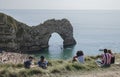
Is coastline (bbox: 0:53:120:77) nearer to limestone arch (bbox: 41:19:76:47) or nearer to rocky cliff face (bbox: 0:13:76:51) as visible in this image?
rocky cliff face (bbox: 0:13:76:51)

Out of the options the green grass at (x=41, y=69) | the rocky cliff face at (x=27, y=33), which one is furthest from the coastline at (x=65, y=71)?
the rocky cliff face at (x=27, y=33)

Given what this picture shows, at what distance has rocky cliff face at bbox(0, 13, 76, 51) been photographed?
279 feet

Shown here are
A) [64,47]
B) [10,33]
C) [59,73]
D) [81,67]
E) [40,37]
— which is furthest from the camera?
[64,47]

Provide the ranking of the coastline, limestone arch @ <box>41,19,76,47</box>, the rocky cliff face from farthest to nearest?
1. limestone arch @ <box>41,19,76,47</box>
2. the rocky cliff face
3. the coastline

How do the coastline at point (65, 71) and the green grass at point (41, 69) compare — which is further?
the coastline at point (65, 71)

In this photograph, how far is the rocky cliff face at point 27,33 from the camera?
279 ft

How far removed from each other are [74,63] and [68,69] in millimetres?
810

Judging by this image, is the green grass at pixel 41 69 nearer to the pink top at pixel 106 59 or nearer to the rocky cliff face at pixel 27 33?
the pink top at pixel 106 59

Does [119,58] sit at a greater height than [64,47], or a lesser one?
greater

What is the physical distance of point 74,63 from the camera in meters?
19.7

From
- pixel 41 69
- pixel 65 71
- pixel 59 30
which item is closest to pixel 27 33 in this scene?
pixel 59 30

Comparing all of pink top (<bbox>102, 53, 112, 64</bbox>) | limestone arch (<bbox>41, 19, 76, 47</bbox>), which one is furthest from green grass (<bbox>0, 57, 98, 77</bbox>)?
limestone arch (<bbox>41, 19, 76, 47</bbox>)

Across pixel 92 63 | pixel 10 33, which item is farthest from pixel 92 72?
pixel 10 33

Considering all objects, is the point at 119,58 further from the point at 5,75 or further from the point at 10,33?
the point at 10,33
